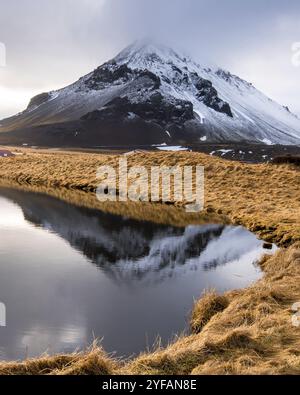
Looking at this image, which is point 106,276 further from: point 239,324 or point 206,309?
point 239,324

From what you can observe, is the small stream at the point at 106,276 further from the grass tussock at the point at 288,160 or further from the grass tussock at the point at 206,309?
the grass tussock at the point at 288,160

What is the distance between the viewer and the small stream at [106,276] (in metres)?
14.0

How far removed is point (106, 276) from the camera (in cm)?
2061

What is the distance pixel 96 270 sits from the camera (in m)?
21.4

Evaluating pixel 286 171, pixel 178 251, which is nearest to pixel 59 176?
pixel 286 171

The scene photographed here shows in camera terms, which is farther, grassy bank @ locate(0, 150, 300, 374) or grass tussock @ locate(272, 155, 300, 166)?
grass tussock @ locate(272, 155, 300, 166)

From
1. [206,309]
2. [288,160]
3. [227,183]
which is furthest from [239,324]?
[288,160]

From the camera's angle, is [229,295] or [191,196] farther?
[191,196]

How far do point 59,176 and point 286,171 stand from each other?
2832 centimetres

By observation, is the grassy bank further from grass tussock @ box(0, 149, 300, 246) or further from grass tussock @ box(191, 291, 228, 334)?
grass tussock @ box(0, 149, 300, 246)

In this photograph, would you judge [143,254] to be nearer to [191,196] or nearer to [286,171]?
[191,196]

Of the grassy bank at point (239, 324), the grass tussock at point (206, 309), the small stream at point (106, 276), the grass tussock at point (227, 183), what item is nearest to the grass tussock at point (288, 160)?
the grass tussock at point (227, 183)

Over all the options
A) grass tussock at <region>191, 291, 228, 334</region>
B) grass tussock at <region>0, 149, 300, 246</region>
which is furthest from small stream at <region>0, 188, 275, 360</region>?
grass tussock at <region>0, 149, 300, 246</region>

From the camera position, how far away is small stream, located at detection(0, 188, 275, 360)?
14.0m
